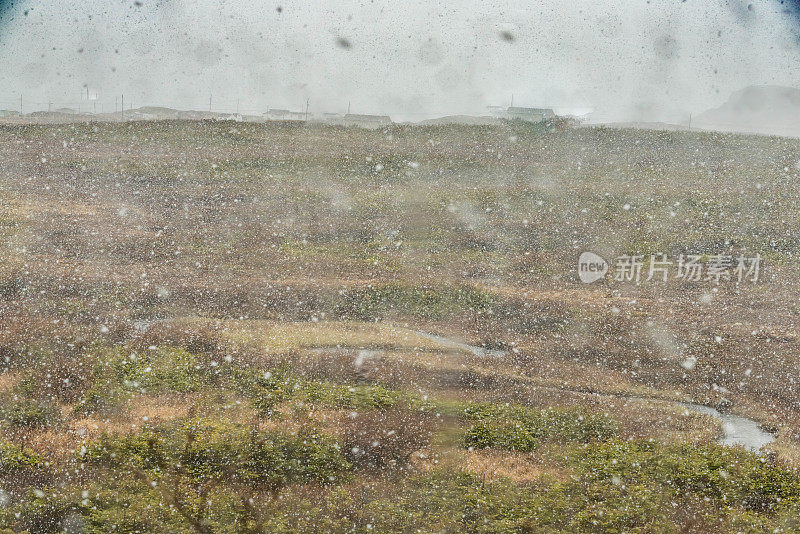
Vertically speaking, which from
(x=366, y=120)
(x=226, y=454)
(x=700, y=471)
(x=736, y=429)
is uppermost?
(x=366, y=120)

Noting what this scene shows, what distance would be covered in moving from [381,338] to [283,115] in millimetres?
32459

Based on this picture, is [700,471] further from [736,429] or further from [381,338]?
[381,338]

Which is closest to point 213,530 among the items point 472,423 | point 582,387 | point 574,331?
point 472,423

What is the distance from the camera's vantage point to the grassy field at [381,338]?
12891 mm

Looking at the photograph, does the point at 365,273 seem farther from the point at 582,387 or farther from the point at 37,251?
the point at 37,251

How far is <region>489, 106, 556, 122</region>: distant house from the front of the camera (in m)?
46.8

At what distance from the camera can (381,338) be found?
20.3m

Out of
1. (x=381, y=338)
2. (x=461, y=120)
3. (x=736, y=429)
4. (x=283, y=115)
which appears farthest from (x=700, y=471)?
(x=283, y=115)

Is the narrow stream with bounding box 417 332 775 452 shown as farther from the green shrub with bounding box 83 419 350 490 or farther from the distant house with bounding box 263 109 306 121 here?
the distant house with bounding box 263 109 306 121

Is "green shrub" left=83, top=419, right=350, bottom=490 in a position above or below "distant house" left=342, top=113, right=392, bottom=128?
below

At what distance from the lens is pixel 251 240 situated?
93.6ft

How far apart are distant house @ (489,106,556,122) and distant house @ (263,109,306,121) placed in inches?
566

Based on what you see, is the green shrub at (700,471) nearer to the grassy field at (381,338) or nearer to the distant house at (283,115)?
the grassy field at (381,338)

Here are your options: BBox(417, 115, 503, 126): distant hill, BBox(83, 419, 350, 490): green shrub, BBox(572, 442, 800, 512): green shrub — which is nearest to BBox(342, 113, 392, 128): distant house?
BBox(417, 115, 503, 126): distant hill
